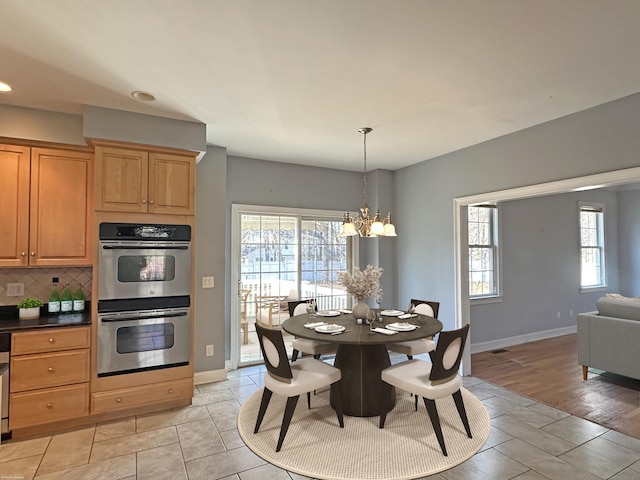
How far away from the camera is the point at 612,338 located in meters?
3.73

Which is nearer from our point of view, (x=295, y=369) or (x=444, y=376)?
(x=444, y=376)

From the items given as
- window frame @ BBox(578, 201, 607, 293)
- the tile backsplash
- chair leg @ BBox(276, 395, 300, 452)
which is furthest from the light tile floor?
window frame @ BBox(578, 201, 607, 293)

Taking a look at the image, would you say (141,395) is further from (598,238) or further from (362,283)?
(598,238)

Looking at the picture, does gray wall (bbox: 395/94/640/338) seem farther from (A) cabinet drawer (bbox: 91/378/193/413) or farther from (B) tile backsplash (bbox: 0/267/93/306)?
(B) tile backsplash (bbox: 0/267/93/306)

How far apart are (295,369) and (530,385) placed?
8.98 feet

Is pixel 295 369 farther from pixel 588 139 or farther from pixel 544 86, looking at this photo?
pixel 588 139

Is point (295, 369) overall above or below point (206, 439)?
above

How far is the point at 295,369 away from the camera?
2.94 meters

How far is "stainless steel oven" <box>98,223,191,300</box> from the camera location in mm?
3080

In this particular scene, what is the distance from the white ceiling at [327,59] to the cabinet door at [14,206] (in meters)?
0.48

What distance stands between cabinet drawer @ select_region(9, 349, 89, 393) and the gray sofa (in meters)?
5.10

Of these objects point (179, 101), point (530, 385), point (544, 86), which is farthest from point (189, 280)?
point (530, 385)

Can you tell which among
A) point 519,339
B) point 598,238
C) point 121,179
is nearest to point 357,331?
point 121,179

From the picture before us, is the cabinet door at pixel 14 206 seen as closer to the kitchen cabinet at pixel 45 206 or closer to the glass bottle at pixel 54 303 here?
the kitchen cabinet at pixel 45 206
